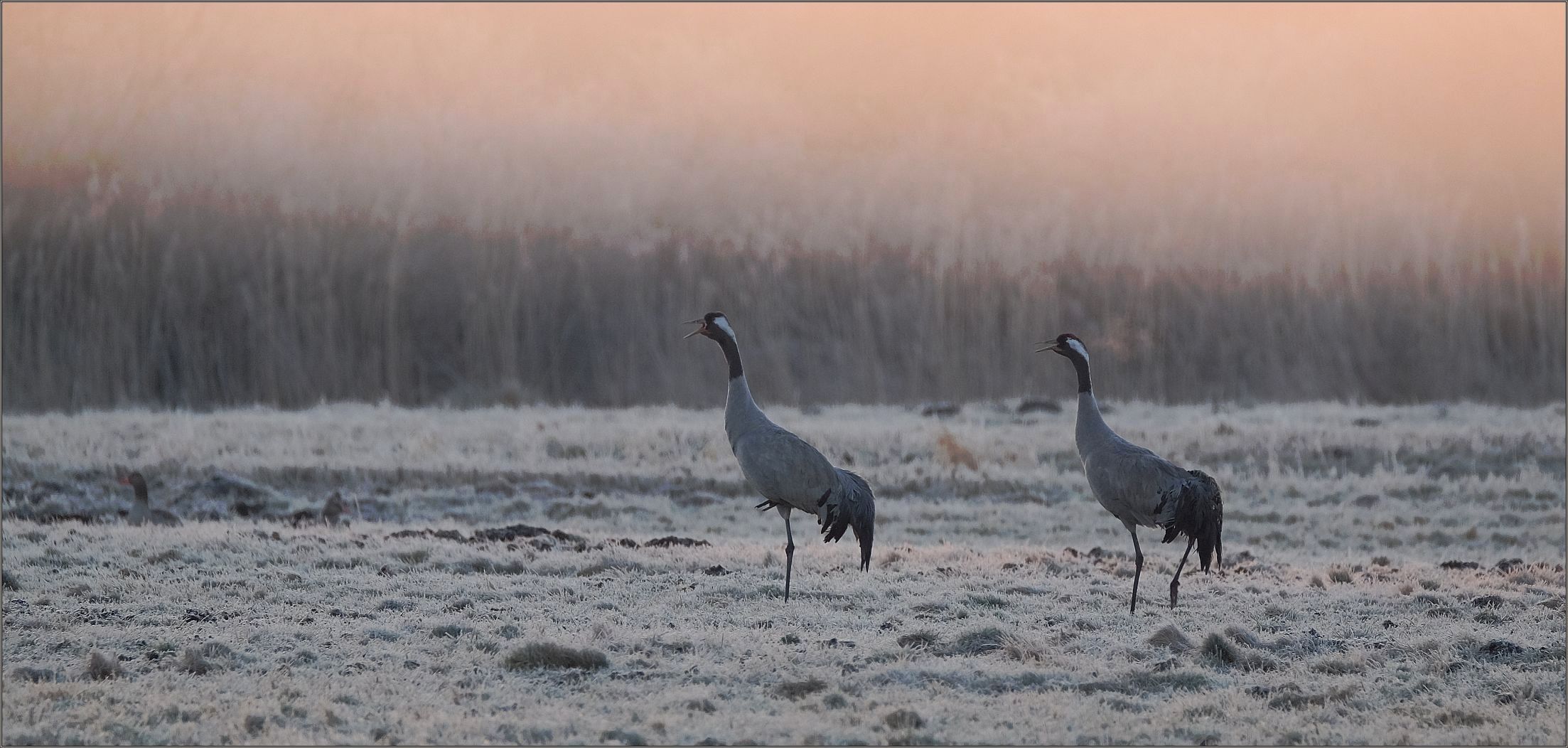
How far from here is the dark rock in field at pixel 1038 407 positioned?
44112mm

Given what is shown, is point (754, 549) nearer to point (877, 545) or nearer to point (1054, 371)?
point (877, 545)

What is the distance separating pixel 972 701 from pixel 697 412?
39069mm

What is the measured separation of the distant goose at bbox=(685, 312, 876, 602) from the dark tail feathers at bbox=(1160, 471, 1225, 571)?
8.66 feet

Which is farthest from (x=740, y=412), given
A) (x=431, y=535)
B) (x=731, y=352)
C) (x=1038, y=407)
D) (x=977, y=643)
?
(x=1038, y=407)

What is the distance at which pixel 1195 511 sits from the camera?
486 inches

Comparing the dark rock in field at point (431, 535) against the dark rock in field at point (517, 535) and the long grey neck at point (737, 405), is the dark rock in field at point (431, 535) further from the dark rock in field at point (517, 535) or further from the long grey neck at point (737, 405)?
the long grey neck at point (737, 405)

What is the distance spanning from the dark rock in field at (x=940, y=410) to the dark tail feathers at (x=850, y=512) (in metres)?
31.0

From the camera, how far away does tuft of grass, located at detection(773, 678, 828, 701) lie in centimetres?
914

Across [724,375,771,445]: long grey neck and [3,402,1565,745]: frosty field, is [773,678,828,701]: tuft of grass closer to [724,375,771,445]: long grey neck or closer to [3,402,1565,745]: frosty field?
[3,402,1565,745]: frosty field

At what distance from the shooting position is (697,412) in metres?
47.9

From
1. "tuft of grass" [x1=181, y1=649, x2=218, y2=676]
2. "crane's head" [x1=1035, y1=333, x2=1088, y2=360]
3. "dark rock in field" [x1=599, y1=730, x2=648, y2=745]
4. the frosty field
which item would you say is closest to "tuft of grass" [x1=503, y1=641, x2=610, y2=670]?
the frosty field

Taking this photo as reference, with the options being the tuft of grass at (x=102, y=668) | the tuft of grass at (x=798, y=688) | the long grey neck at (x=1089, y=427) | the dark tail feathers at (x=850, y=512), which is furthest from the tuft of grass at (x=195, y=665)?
the long grey neck at (x=1089, y=427)

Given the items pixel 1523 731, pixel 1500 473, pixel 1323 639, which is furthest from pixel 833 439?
pixel 1523 731

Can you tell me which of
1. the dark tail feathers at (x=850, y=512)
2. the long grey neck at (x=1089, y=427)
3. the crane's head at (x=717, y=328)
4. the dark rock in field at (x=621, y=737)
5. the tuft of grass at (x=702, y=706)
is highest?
the crane's head at (x=717, y=328)
